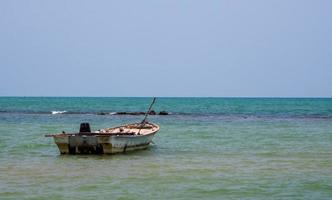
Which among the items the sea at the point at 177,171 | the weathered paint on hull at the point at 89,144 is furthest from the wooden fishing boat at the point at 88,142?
the sea at the point at 177,171

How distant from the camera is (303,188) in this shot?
1700 cm

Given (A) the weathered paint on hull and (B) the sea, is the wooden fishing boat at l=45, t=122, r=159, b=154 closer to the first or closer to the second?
(A) the weathered paint on hull

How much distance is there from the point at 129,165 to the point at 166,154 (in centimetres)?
425

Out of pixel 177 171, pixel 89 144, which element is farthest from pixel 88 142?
pixel 177 171

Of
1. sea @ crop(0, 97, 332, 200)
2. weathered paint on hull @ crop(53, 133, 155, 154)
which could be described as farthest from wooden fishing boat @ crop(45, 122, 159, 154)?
sea @ crop(0, 97, 332, 200)

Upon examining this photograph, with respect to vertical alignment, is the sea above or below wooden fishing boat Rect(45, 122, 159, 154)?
below

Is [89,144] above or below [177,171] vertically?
above

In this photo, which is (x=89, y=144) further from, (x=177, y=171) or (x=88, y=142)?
(x=177, y=171)

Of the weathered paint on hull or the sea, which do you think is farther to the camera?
the weathered paint on hull

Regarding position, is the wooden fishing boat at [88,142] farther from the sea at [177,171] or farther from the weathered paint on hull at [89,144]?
the sea at [177,171]

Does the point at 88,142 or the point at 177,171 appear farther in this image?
the point at 88,142

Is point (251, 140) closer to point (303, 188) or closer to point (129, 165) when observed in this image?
point (129, 165)

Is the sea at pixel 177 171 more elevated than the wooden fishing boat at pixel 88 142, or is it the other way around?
the wooden fishing boat at pixel 88 142

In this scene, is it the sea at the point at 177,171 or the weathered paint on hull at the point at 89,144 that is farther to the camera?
the weathered paint on hull at the point at 89,144
